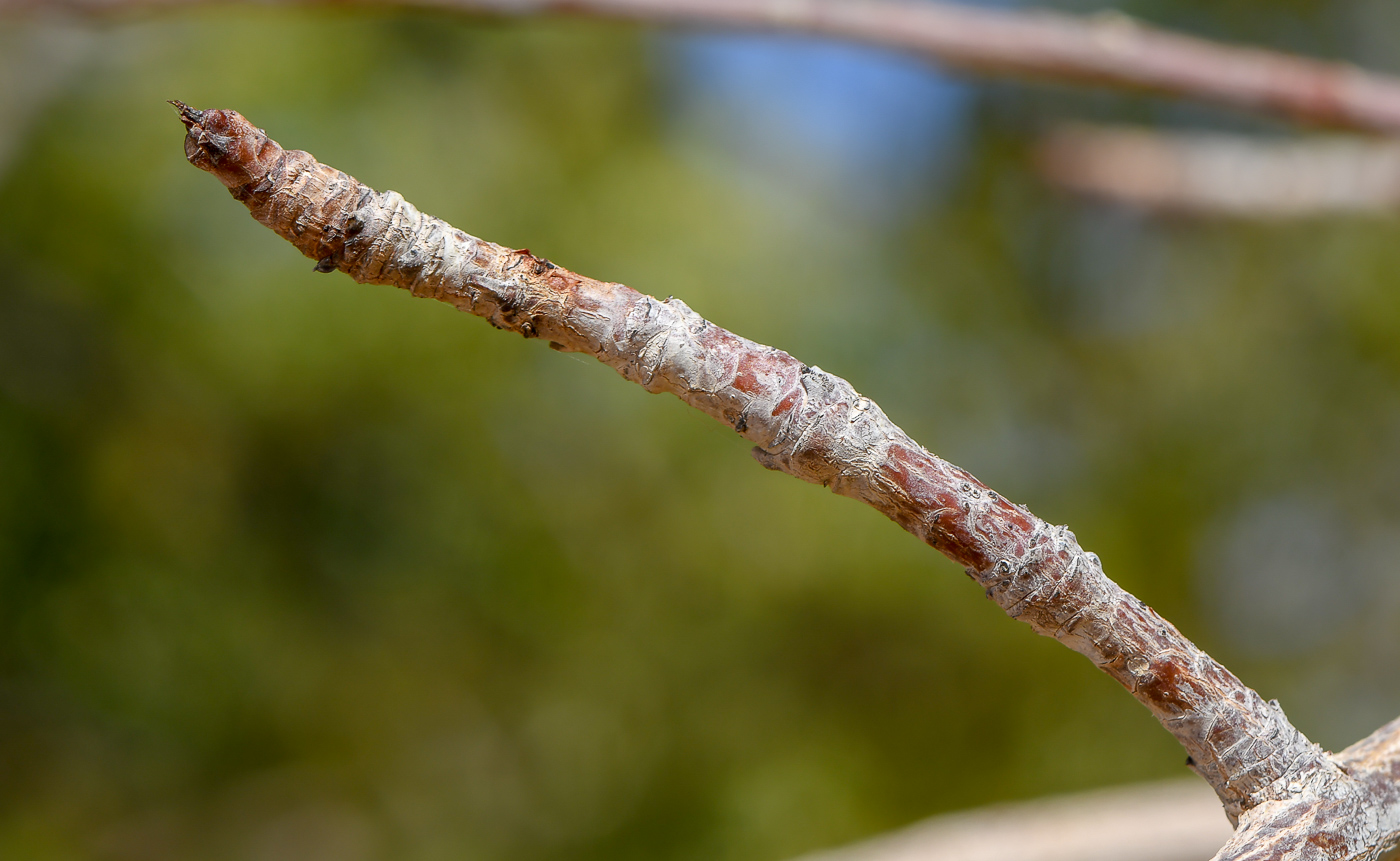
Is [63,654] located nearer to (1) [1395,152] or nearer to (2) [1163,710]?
(2) [1163,710]

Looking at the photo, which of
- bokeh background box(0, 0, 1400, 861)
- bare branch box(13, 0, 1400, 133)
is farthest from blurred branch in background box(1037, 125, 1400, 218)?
bokeh background box(0, 0, 1400, 861)

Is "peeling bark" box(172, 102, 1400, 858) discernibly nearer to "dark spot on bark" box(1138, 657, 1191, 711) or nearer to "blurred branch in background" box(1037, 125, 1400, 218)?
"dark spot on bark" box(1138, 657, 1191, 711)

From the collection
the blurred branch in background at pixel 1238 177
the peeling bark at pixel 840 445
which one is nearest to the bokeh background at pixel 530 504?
the blurred branch in background at pixel 1238 177

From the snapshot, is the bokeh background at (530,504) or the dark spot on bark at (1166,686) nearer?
the dark spot on bark at (1166,686)

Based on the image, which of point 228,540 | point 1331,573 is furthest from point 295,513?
point 1331,573

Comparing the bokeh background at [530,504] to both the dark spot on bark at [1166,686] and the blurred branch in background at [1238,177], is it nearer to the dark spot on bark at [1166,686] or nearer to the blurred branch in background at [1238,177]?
the blurred branch in background at [1238,177]

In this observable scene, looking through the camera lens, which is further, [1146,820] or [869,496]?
[1146,820]
